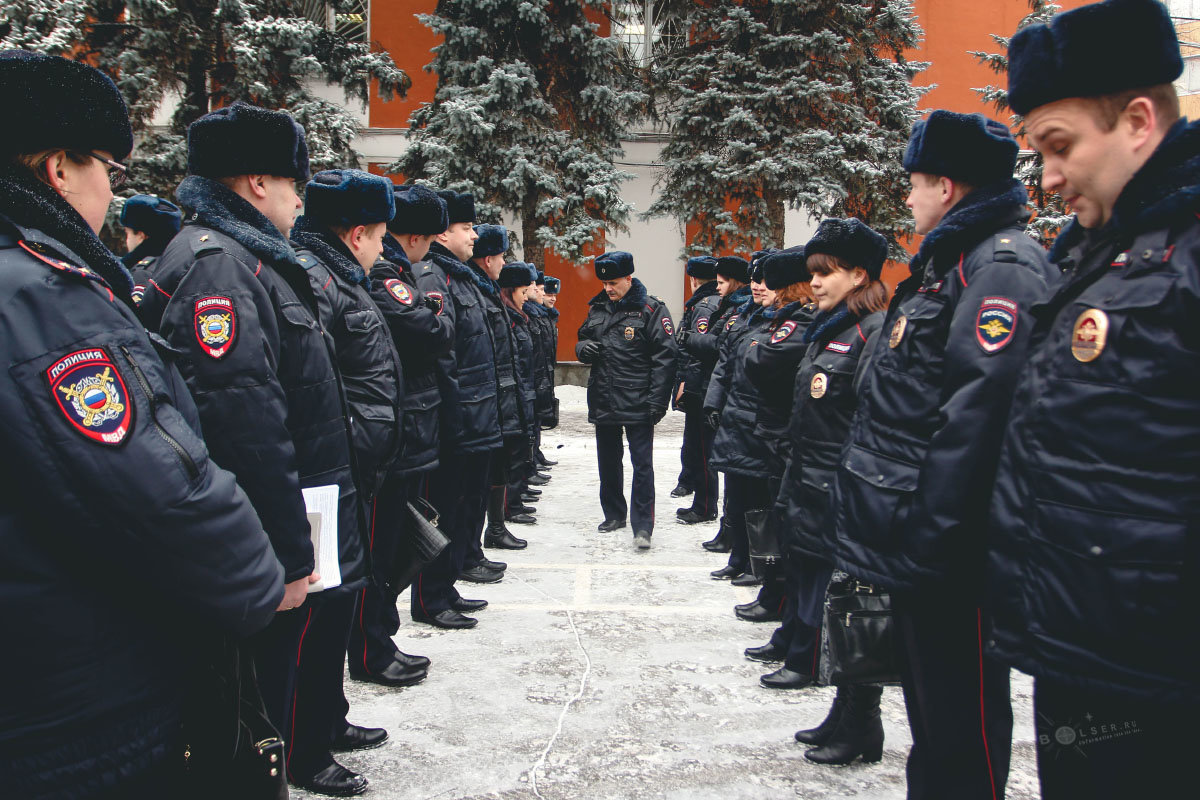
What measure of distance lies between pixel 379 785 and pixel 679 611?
97.5 inches

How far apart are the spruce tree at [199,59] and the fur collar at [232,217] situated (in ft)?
38.3

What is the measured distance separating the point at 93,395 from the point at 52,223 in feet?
1.28

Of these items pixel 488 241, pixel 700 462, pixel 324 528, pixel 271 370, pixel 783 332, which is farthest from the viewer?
pixel 700 462

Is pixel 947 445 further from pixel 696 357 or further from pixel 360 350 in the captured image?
pixel 696 357

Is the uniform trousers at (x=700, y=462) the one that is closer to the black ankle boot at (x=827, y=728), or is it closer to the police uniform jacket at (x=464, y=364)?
the police uniform jacket at (x=464, y=364)

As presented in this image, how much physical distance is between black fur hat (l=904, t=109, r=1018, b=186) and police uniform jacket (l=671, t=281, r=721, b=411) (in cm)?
526

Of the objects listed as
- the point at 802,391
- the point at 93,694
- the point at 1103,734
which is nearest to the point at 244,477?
the point at 93,694

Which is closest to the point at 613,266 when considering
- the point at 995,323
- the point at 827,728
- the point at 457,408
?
the point at 457,408

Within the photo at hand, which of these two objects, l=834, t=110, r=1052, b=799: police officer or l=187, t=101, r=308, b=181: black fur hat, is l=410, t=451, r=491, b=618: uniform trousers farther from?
l=834, t=110, r=1052, b=799: police officer

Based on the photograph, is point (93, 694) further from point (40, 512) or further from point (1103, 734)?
point (1103, 734)

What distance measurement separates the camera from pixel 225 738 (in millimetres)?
1737

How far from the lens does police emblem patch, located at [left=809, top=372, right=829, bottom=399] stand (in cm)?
367

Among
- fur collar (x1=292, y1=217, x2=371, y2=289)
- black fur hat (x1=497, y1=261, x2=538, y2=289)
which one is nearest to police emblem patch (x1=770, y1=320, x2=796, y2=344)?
fur collar (x1=292, y1=217, x2=371, y2=289)

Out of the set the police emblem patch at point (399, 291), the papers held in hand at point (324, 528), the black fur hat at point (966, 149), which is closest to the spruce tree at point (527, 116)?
the police emblem patch at point (399, 291)
